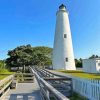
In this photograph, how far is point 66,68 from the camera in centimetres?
3519

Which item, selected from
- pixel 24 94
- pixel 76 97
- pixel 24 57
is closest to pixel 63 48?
pixel 24 57

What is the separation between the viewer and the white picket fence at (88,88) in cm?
916

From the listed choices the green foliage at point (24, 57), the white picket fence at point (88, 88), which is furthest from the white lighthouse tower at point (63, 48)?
the white picket fence at point (88, 88)

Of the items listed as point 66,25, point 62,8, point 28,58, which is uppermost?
point 62,8

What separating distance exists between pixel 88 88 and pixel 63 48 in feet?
82.0

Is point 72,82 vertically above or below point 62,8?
below

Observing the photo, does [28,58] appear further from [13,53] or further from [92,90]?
[92,90]

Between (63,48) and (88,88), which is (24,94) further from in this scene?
(63,48)

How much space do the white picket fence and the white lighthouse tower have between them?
22.7 metres

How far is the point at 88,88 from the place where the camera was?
397 inches

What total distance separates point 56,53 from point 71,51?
2311 millimetres

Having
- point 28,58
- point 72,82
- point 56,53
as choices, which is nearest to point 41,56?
point 28,58

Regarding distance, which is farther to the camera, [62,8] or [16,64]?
[16,64]

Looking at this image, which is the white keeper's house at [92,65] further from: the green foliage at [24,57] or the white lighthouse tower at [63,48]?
the green foliage at [24,57]
